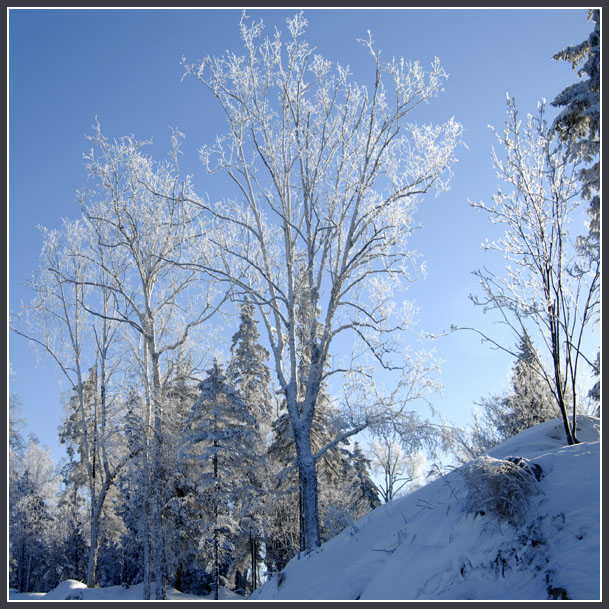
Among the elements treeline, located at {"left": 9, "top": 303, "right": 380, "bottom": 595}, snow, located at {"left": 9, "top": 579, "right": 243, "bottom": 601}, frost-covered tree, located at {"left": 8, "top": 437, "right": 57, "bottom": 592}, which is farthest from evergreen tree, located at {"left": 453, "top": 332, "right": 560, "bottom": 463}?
frost-covered tree, located at {"left": 8, "top": 437, "right": 57, "bottom": 592}

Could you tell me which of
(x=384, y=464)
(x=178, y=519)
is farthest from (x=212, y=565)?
(x=384, y=464)

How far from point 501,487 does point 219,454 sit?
52.1 ft

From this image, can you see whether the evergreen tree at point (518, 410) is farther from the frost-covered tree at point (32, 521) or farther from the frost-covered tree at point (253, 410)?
the frost-covered tree at point (32, 521)

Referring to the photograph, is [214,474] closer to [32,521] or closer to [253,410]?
[253,410]

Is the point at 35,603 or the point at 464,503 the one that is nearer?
the point at 464,503

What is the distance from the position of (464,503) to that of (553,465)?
112 cm

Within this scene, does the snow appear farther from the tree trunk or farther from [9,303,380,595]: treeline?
the tree trunk

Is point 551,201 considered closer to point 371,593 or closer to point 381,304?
point 381,304

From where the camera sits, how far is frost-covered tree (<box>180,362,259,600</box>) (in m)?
19.9

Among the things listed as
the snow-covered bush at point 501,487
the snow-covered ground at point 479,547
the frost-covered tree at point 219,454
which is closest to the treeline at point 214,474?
the frost-covered tree at point 219,454

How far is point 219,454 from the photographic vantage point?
2008 cm

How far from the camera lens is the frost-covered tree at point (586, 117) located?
32.0 feet

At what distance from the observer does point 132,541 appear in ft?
86.2

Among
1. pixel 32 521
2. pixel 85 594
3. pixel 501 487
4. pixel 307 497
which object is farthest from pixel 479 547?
pixel 32 521
